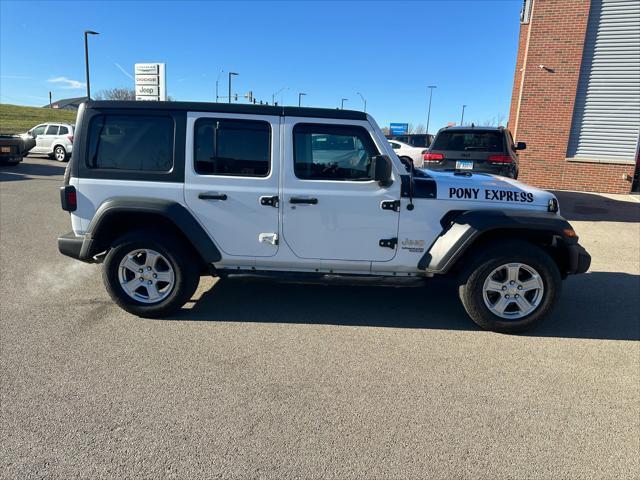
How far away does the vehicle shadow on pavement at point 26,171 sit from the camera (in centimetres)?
1402

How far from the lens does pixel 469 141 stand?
325 inches

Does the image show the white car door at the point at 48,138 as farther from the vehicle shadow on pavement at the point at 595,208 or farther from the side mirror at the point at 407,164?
the vehicle shadow on pavement at the point at 595,208

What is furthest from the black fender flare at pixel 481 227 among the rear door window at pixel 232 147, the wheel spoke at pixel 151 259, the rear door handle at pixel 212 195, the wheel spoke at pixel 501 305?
the wheel spoke at pixel 151 259

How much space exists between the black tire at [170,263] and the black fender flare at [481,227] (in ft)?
7.35

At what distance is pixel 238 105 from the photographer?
12.9 ft

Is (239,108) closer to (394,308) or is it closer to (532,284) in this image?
(394,308)

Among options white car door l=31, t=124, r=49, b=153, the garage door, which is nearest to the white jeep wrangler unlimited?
the garage door

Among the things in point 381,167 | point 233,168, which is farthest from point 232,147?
point 381,167

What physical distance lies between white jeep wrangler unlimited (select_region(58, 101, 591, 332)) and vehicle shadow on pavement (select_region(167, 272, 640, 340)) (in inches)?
15.4

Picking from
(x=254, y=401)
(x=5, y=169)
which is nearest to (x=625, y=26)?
(x=254, y=401)

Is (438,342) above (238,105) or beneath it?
beneath

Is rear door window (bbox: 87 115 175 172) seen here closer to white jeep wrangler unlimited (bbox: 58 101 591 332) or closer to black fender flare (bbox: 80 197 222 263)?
white jeep wrangler unlimited (bbox: 58 101 591 332)

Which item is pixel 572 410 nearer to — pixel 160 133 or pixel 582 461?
pixel 582 461

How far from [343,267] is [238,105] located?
175 cm
